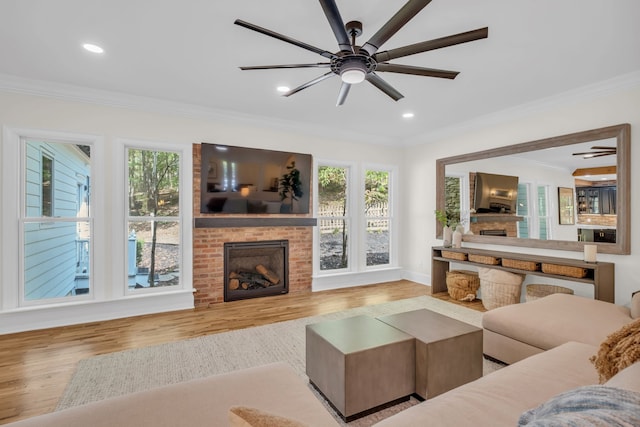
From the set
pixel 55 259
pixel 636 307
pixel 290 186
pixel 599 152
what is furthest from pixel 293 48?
pixel 55 259

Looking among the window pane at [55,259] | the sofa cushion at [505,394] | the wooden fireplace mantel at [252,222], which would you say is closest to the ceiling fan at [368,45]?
the sofa cushion at [505,394]

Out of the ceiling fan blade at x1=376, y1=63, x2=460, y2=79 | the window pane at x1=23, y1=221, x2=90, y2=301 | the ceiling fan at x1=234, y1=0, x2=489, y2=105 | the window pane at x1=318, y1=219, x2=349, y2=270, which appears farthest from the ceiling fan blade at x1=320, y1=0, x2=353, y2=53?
the window pane at x1=23, y1=221, x2=90, y2=301

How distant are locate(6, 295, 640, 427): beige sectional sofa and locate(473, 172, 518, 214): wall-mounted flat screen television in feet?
10.3

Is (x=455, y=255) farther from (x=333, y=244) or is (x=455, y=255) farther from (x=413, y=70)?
(x=413, y=70)

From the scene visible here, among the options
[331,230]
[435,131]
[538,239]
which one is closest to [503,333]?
[538,239]

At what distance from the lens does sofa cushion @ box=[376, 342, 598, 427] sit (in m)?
1.18

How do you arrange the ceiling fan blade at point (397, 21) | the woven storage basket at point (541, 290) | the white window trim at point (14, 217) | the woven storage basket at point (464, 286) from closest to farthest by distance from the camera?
the ceiling fan blade at point (397, 21) < the white window trim at point (14, 217) < the woven storage basket at point (541, 290) < the woven storage basket at point (464, 286)

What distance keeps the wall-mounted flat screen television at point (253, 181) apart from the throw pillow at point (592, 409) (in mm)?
4117

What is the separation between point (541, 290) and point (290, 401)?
370cm

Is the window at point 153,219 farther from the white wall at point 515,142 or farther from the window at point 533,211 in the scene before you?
the window at point 533,211

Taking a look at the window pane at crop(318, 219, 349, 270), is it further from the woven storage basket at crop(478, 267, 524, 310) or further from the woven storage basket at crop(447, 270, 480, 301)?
the woven storage basket at crop(478, 267, 524, 310)

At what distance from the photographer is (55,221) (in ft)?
11.6

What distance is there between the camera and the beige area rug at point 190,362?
2.16m

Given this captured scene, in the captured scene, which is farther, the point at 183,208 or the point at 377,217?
the point at 377,217
